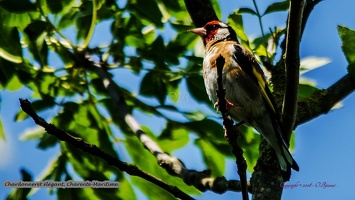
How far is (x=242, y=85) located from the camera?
156 inches

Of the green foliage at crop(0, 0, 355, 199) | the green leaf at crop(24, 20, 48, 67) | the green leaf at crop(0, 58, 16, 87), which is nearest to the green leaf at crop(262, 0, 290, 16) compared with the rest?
the green foliage at crop(0, 0, 355, 199)

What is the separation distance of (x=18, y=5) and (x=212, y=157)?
1.47 metres

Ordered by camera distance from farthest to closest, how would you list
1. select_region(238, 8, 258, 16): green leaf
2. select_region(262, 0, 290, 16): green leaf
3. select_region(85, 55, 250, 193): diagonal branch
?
1. select_region(262, 0, 290, 16): green leaf
2. select_region(238, 8, 258, 16): green leaf
3. select_region(85, 55, 250, 193): diagonal branch

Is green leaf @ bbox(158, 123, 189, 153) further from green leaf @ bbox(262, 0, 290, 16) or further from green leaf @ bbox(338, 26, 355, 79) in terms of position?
green leaf @ bbox(338, 26, 355, 79)

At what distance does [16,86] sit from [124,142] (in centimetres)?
89

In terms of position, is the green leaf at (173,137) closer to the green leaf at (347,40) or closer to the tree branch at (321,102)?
the tree branch at (321,102)

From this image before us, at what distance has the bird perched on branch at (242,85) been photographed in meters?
3.71

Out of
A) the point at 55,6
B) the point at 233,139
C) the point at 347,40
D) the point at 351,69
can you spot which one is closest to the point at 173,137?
the point at 55,6

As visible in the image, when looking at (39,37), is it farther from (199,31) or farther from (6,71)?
(199,31)

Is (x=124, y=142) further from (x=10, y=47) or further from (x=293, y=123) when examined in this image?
(x=293, y=123)

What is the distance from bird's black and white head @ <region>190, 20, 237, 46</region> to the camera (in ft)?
13.2

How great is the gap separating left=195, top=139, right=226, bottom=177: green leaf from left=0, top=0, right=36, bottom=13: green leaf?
1.28 m

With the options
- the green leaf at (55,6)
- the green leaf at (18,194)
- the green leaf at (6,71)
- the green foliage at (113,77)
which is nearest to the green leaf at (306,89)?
the green foliage at (113,77)

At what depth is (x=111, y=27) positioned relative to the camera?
14.1ft
